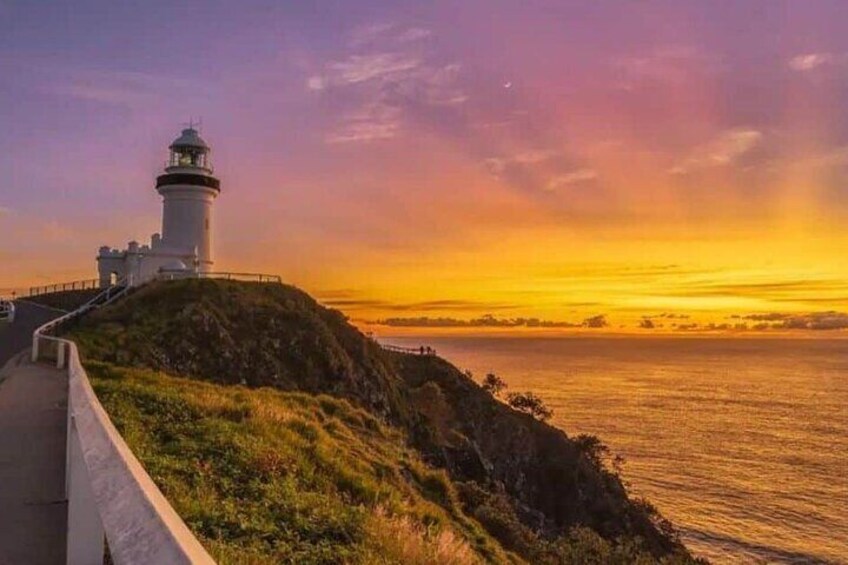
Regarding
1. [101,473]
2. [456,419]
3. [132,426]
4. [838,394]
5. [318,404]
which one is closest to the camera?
[101,473]

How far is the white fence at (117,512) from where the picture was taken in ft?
7.41

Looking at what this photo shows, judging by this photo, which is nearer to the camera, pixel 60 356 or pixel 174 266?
pixel 60 356

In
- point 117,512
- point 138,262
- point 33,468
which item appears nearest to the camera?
point 117,512

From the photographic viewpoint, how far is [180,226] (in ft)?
170

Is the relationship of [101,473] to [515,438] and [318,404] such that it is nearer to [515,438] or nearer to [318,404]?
[318,404]

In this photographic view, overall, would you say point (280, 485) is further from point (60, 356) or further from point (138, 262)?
point (138, 262)

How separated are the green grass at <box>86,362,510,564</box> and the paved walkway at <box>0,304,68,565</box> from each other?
3.32 ft

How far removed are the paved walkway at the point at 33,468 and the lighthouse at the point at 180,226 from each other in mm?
32984

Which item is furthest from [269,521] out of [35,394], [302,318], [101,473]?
[302,318]

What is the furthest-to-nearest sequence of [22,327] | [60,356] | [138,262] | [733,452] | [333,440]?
[733,452], [138,262], [22,327], [60,356], [333,440]

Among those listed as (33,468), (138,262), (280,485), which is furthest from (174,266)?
(280,485)

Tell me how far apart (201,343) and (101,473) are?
1283 inches

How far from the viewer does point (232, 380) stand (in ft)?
112

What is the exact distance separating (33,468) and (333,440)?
7.39m
